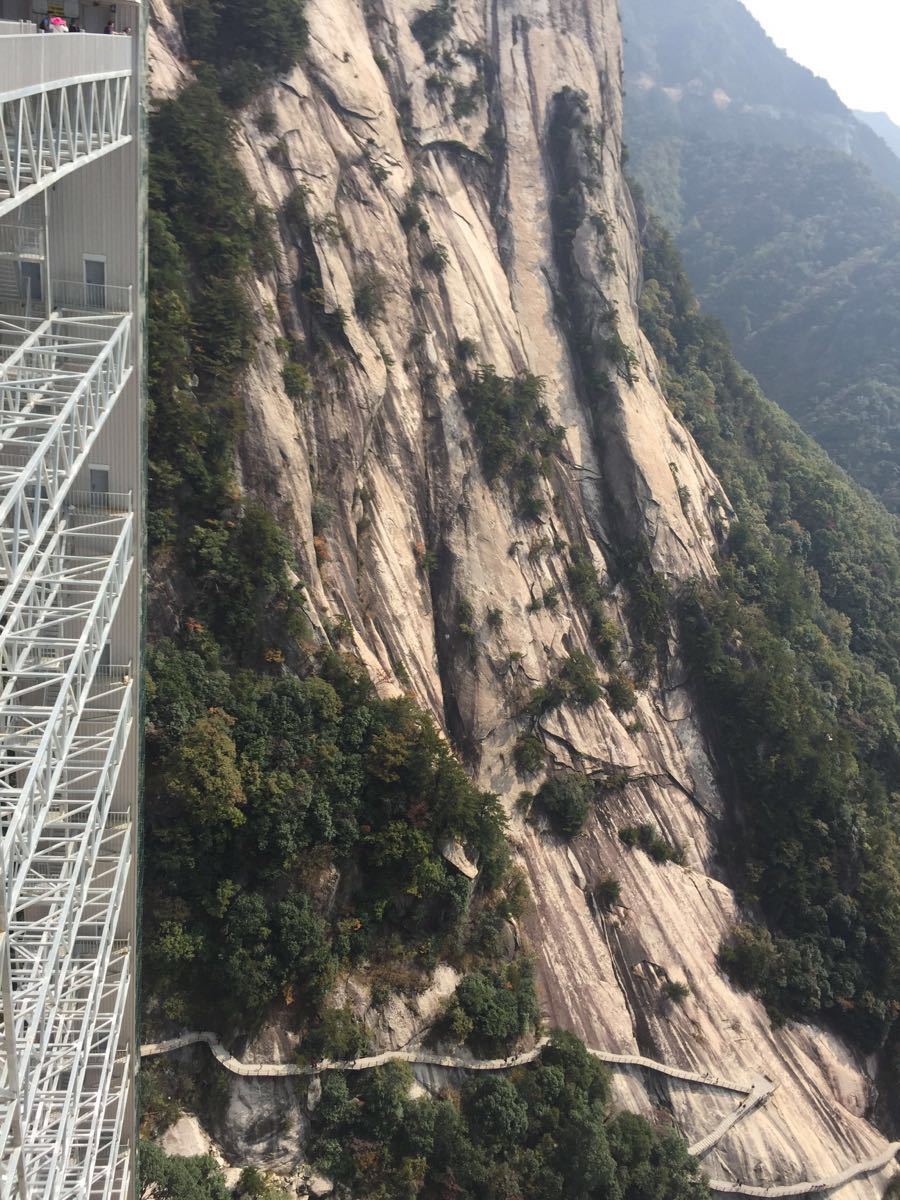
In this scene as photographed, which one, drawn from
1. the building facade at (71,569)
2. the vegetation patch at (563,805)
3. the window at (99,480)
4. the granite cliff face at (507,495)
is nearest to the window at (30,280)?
the building facade at (71,569)

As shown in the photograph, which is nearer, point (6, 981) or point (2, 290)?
point (6, 981)

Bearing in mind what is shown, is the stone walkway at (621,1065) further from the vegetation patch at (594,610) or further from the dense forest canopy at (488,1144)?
the vegetation patch at (594,610)

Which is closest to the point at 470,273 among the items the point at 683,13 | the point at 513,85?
the point at 513,85

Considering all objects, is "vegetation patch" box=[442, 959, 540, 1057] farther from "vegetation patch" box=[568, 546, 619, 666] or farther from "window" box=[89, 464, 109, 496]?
"window" box=[89, 464, 109, 496]

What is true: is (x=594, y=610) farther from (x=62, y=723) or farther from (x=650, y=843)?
(x=62, y=723)

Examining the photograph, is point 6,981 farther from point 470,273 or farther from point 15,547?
point 470,273

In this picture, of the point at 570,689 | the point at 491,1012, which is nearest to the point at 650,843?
the point at 570,689
